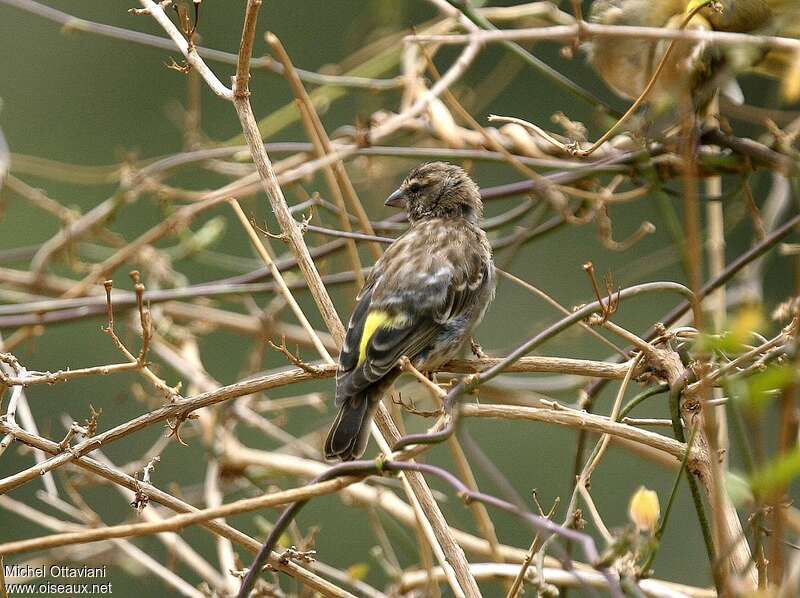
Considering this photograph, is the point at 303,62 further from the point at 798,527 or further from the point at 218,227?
the point at 798,527

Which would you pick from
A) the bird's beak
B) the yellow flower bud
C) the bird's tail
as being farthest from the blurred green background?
the yellow flower bud

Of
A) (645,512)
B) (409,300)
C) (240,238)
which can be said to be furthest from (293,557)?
(240,238)

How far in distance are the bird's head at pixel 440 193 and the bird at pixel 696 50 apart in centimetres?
70

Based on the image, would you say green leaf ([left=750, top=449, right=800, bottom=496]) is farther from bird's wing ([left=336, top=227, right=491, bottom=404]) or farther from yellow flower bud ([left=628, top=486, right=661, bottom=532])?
bird's wing ([left=336, top=227, right=491, bottom=404])

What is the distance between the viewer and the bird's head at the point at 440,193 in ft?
13.3

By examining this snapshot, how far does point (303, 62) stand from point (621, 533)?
889 cm

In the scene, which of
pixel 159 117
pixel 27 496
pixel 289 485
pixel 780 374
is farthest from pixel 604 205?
pixel 159 117

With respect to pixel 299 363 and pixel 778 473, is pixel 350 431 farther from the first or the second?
pixel 778 473

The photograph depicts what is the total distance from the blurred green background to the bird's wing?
377 cm

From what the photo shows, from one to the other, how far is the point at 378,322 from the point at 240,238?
6.64 metres

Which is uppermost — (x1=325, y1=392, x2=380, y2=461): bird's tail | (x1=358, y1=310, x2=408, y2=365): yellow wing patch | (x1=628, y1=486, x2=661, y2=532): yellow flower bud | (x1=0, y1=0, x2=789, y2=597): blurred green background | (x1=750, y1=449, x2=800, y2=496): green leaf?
(x1=0, y1=0, x2=789, y2=597): blurred green background

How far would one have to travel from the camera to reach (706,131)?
128 inches

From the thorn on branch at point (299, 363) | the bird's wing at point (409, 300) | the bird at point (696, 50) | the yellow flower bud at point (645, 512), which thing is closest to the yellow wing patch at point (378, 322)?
the bird's wing at point (409, 300)

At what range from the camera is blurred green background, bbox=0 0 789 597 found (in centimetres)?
830
